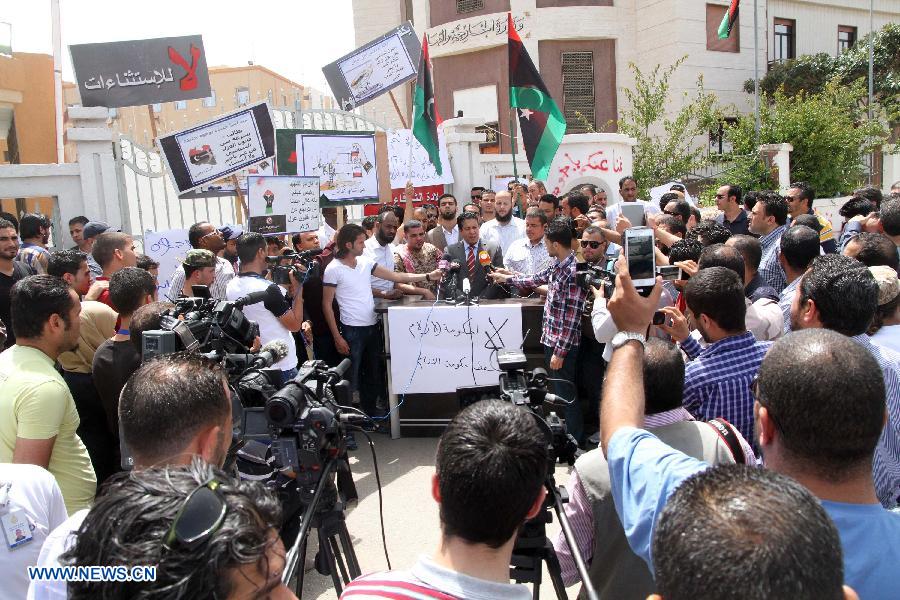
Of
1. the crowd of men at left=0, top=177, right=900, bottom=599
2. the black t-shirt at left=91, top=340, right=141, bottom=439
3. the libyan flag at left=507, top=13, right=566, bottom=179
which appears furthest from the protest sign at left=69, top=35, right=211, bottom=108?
the black t-shirt at left=91, top=340, right=141, bottom=439

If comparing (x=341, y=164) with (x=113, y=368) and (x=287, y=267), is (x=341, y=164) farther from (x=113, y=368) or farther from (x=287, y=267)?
(x=113, y=368)

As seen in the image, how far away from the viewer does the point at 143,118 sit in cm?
2209

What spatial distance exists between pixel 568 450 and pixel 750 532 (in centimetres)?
115

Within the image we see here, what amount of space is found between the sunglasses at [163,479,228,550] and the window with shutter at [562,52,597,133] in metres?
22.8

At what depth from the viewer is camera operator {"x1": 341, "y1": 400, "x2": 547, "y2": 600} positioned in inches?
57.1

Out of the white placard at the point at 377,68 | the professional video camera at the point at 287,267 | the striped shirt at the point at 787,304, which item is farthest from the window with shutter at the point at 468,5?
the striped shirt at the point at 787,304

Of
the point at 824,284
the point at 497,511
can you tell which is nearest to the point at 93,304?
the point at 497,511

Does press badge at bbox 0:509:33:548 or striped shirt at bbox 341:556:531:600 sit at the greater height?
striped shirt at bbox 341:556:531:600

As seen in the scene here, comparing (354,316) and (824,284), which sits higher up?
(824,284)

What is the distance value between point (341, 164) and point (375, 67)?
1.99m

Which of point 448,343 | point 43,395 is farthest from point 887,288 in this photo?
point 43,395

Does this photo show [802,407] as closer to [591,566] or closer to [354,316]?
[591,566]

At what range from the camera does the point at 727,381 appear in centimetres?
276

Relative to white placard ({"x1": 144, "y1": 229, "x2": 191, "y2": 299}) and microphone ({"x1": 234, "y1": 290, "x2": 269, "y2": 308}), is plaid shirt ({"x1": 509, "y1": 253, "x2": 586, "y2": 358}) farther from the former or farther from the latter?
white placard ({"x1": 144, "y1": 229, "x2": 191, "y2": 299})
